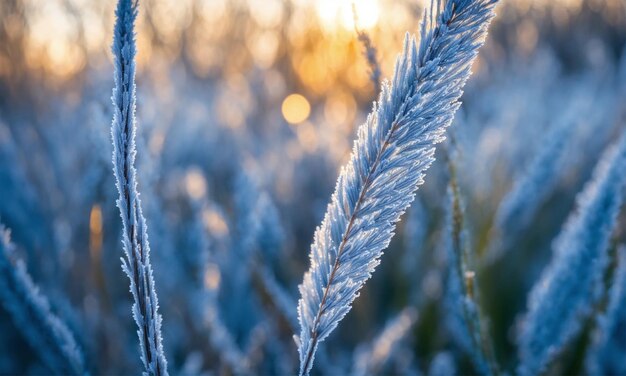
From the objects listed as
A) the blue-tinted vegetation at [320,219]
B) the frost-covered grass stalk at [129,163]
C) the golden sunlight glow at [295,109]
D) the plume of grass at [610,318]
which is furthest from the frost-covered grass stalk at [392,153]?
the golden sunlight glow at [295,109]

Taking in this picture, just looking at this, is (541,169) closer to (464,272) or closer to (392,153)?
(464,272)

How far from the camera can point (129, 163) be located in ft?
1.53

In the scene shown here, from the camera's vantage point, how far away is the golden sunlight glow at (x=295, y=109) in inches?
158

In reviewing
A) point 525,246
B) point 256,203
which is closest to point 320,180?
point 525,246

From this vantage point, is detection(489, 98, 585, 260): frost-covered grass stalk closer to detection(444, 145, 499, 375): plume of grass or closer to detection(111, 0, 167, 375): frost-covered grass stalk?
detection(444, 145, 499, 375): plume of grass

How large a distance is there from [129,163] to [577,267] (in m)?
0.67

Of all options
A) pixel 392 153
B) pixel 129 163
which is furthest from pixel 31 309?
pixel 392 153

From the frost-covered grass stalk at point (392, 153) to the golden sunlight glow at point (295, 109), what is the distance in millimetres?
3342

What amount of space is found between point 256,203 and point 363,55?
0.70 meters

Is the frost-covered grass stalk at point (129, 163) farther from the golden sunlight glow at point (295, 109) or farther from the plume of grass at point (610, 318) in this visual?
the golden sunlight glow at point (295, 109)

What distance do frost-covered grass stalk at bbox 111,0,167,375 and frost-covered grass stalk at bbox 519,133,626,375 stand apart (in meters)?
0.62

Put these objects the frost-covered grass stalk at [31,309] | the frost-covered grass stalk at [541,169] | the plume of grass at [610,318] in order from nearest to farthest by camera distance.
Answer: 1. the frost-covered grass stalk at [31,309]
2. the plume of grass at [610,318]
3. the frost-covered grass stalk at [541,169]

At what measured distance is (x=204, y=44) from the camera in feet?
18.1

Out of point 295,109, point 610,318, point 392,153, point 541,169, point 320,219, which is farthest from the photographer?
point 295,109
